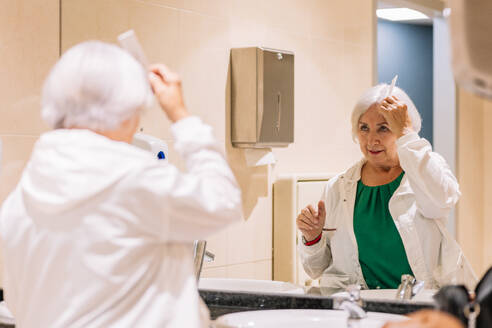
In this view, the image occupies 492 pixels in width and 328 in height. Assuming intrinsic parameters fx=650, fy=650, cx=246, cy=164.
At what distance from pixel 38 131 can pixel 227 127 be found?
0.52 meters

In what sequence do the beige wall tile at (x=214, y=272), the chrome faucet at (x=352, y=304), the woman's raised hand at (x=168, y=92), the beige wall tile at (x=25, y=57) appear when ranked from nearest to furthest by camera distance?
the woman's raised hand at (x=168, y=92)
the chrome faucet at (x=352, y=304)
the beige wall tile at (x=25, y=57)
the beige wall tile at (x=214, y=272)

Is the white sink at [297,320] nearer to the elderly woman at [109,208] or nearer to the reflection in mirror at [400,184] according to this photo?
the reflection in mirror at [400,184]

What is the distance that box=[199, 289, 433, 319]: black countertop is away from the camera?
5.38 feet

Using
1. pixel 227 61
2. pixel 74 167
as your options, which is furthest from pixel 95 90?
pixel 227 61

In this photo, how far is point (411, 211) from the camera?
1.66 metres

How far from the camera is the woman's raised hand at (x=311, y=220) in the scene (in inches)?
69.6

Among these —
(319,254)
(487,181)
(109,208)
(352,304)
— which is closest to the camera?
(109,208)

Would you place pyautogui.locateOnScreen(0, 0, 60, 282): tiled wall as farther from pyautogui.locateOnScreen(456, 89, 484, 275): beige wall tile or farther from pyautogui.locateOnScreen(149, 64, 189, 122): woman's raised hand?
pyautogui.locateOnScreen(456, 89, 484, 275): beige wall tile

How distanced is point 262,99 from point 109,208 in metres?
0.87

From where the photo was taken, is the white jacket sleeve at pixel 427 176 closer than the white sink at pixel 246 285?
Yes

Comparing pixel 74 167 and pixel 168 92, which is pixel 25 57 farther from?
pixel 74 167

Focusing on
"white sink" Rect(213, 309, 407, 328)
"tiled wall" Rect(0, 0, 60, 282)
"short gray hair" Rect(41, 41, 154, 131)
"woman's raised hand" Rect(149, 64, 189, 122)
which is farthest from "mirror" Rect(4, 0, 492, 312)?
"short gray hair" Rect(41, 41, 154, 131)

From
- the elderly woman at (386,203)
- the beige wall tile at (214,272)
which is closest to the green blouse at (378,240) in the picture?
the elderly woman at (386,203)

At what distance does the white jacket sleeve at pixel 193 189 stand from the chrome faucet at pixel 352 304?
0.45m
